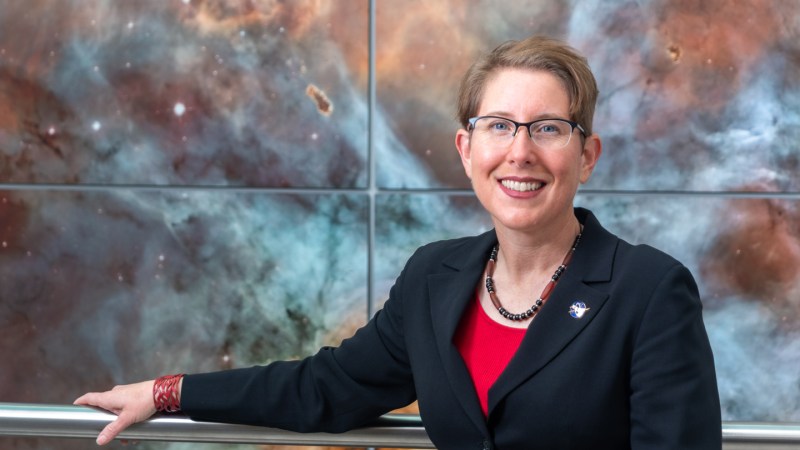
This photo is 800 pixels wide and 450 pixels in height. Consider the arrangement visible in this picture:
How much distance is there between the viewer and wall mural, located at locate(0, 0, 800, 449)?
3.11 metres

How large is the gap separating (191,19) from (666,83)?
1578 mm

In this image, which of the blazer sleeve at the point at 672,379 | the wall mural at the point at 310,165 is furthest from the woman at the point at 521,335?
the wall mural at the point at 310,165

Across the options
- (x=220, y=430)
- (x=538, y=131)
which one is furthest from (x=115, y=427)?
(x=538, y=131)

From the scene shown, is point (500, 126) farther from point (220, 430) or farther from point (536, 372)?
point (220, 430)

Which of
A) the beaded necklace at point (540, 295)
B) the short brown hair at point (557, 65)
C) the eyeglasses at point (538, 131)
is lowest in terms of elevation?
the beaded necklace at point (540, 295)

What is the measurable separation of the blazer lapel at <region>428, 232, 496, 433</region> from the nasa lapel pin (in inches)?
7.6

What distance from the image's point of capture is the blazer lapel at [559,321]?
→ 56.2 inches

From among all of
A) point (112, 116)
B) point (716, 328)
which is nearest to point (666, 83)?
point (716, 328)

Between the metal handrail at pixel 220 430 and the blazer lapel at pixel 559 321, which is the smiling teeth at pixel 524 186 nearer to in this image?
the blazer lapel at pixel 559 321

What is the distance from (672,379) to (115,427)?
87 cm

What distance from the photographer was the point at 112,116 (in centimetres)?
319

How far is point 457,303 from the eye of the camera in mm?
1573

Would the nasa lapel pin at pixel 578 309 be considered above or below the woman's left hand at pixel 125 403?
above

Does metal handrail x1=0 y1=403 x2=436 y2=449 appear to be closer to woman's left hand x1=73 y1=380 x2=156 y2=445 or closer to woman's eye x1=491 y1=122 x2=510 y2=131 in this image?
woman's left hand x1=73 y1=380 x2=156 y2=445
